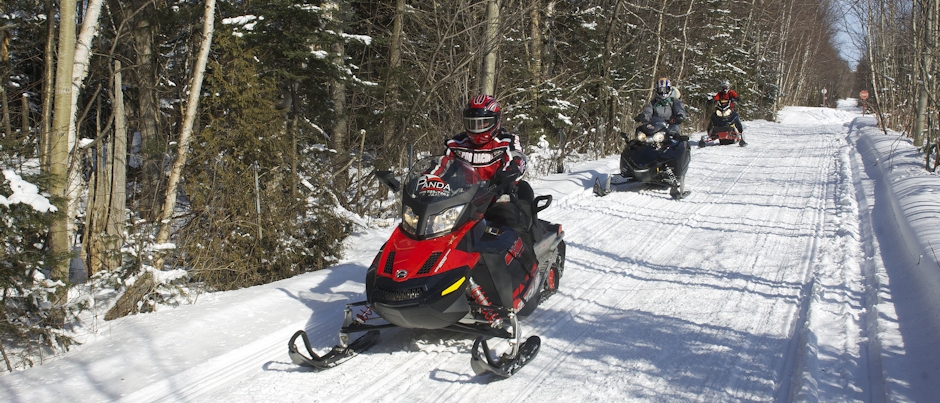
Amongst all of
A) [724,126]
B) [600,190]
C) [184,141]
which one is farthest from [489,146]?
[724,126]

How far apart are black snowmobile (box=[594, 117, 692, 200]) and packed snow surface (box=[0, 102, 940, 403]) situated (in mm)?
2469

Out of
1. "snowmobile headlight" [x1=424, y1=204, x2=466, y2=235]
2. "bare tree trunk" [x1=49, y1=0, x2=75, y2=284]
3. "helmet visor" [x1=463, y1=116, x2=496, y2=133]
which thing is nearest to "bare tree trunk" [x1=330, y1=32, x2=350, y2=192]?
"helmet visor" [x1=463, y1=116, x2=496, y2=133]

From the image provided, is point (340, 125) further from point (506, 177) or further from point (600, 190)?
point (506, 177)

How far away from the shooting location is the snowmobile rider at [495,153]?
4980 mm

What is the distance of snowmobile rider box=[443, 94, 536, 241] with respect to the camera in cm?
498

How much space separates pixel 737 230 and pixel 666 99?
16.1ft

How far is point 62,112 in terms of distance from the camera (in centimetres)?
489

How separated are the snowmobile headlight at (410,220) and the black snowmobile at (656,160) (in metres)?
6.79

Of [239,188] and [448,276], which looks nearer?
[448,276]

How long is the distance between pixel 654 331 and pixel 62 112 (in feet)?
16.2

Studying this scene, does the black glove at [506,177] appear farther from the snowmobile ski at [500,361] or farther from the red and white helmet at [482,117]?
the red and white helmet at [482,117]

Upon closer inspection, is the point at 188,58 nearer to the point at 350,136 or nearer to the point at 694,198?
the point at 350,136

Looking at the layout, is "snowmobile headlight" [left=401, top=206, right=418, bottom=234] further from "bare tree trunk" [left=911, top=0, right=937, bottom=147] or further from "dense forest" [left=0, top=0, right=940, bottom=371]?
"bare tree trunk" [left=911, top=0, right=937, bottom=147]

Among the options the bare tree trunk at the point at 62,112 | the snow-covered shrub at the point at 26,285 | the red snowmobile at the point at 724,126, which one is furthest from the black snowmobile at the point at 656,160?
the red snowmobile at the point at 724,126
